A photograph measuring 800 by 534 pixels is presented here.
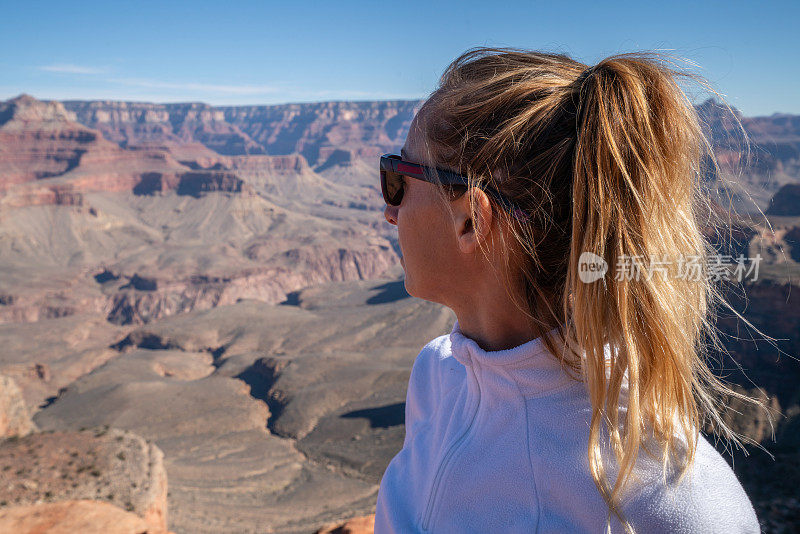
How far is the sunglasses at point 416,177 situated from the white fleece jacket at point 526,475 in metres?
0.32

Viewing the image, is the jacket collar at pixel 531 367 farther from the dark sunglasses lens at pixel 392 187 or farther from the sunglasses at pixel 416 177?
the dark sunglasses lens at pixel 392 187

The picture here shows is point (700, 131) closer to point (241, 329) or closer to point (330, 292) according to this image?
point (241, 329)

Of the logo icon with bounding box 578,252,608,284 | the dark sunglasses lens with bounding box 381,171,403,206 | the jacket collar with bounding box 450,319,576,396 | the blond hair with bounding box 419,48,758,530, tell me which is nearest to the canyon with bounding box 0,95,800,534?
the blond hair with bounding box 419,48,758,530

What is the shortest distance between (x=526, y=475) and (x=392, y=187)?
0.81 m

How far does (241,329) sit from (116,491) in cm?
3065

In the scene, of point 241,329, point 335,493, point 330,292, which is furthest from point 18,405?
point 330,292

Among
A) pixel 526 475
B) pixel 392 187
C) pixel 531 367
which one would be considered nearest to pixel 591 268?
pixel 531 367

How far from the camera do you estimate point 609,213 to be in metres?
1.03

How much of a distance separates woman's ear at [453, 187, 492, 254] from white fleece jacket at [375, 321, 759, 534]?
0.25 m

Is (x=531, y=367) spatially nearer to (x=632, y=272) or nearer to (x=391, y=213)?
(x=632, y=272)

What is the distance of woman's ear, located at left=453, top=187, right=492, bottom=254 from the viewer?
1.19m

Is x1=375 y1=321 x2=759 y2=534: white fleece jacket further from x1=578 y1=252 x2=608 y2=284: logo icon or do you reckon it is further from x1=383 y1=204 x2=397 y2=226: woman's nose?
x1=383 y1=204 x2=397 y2=226: woman's nose

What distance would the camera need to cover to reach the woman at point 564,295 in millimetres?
992

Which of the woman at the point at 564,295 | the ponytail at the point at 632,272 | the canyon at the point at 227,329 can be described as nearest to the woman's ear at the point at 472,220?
the woman at the point at 564,295
